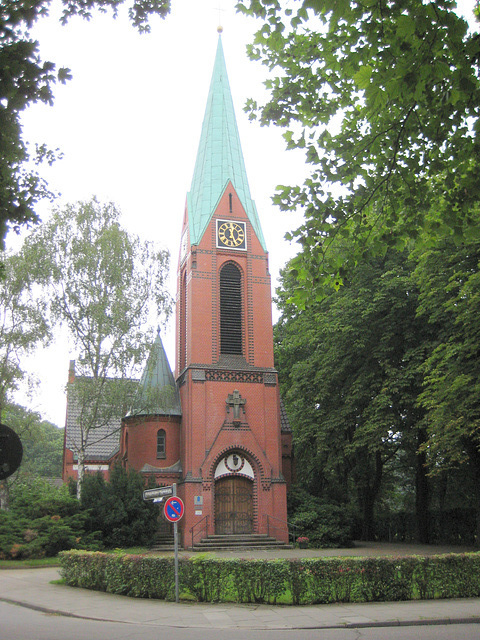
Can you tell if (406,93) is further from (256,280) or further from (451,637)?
(256,280)

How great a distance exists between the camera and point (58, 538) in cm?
2022

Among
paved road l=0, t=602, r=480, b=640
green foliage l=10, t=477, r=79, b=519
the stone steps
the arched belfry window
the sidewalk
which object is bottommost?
the stone steps

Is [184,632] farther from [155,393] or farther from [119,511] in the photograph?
[155,393]

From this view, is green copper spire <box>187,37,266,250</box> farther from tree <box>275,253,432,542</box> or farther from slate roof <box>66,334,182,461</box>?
slate roof <box>66,334,182,461</box>

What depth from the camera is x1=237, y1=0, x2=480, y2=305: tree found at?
21.8 feet

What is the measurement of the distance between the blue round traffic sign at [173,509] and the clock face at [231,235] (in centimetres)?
1970

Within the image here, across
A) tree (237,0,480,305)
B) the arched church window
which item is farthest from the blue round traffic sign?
the arched church window

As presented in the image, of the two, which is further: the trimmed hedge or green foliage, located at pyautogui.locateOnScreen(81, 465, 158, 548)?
green foliage, located at pyautogui.locateOnScreen(81, 465, 158, 548)

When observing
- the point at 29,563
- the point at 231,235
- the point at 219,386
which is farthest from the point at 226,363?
the point at 29,563

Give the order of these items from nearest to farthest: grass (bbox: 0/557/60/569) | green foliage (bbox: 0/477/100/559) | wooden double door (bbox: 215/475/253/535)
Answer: grass (bbox: 0/557/60/569), green foliage (bbox: 0/477/100/559), wooden double door (bbox: 215/475/253/535)

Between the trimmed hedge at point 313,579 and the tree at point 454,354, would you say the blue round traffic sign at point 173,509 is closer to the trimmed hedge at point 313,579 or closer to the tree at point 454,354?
the trimmed hedge at point 313,579

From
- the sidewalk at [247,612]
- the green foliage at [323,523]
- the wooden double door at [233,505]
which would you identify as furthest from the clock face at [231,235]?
the sidewalk at [247,612]

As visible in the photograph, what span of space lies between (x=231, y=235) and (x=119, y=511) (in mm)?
14750

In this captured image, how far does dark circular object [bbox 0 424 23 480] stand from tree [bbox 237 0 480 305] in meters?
4.59
